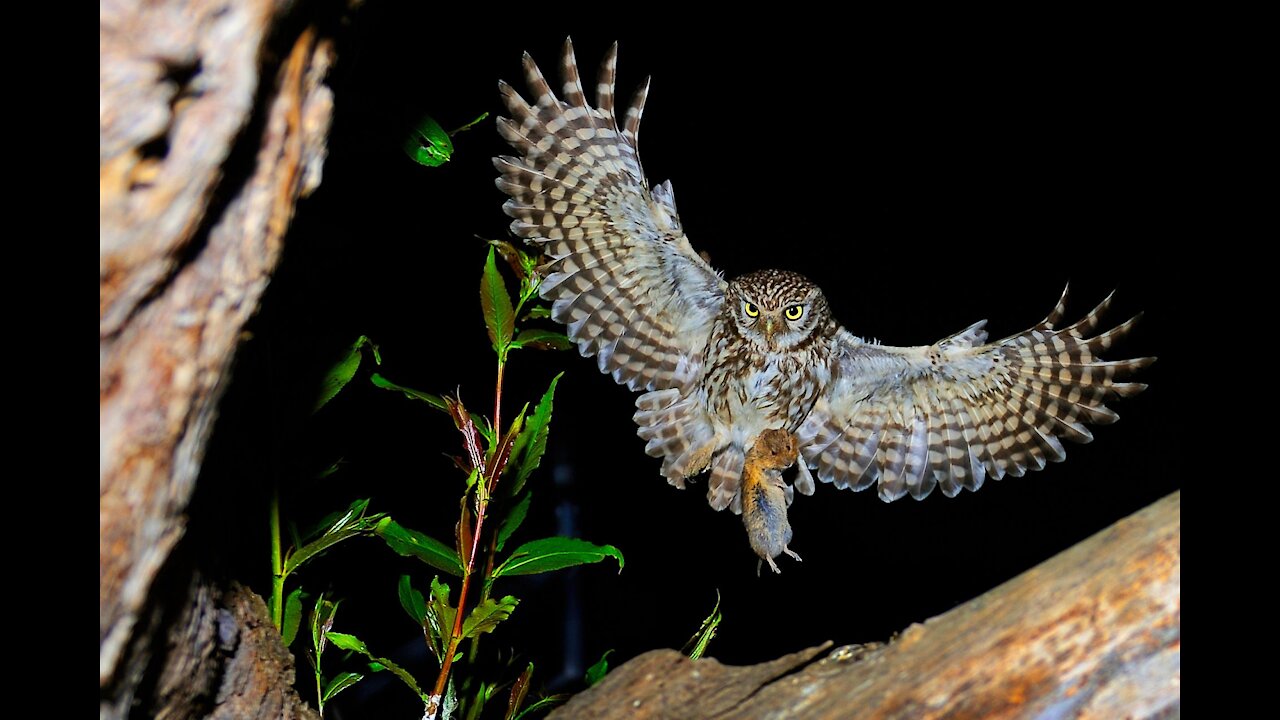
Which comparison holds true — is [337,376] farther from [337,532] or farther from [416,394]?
[337,532]

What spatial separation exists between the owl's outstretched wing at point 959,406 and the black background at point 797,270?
2.12 feet

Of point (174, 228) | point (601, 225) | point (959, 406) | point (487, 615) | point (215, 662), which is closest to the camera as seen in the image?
point (174, 228)

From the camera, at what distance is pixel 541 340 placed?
1.99 m

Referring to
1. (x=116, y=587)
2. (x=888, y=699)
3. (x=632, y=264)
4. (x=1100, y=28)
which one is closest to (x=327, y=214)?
(x=632, y=264)

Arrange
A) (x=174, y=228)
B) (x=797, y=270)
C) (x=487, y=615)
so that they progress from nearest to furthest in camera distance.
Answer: (x=174, y=228)
(x=487, y=615)
(x=797, y=270)

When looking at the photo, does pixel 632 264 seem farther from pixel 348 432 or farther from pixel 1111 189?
pixel 1111 189

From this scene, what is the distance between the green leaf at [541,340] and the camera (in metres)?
1.97

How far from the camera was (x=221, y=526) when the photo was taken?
1.58 metres

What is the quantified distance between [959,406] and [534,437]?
0.99m

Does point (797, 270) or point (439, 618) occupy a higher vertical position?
point (797, 270)

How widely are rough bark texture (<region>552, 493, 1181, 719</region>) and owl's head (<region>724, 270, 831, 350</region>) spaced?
0.82 meters

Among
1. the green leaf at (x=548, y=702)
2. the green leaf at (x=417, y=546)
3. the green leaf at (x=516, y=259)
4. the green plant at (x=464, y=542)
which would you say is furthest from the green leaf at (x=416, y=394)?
the green leaf at (x=548, y=702)

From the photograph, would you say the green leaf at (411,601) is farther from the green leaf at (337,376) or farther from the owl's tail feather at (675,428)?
the owl's tail feather at (675,428)

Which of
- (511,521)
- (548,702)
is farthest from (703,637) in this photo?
(511,521)
